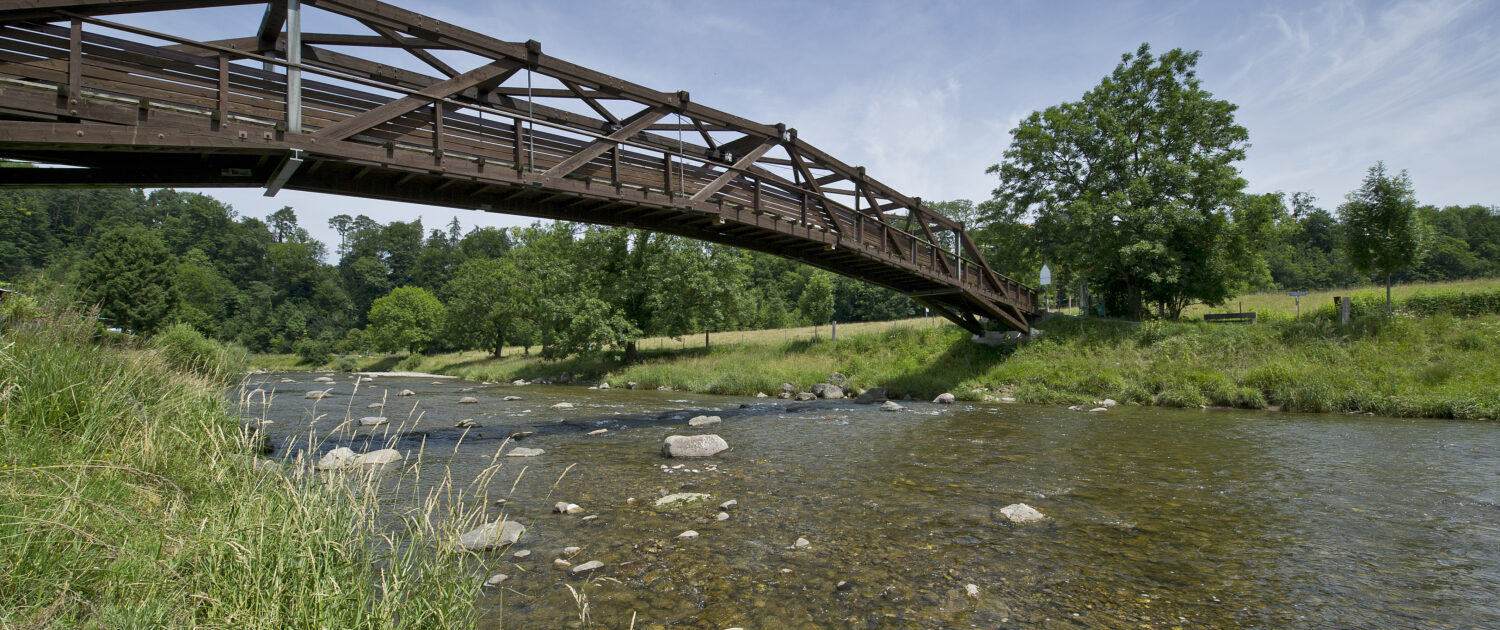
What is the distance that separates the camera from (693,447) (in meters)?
12.8

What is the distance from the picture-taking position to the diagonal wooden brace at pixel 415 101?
10758 mm

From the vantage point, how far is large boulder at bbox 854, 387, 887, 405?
2574 cm

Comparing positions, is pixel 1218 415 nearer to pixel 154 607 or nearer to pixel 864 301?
pixel 154 607

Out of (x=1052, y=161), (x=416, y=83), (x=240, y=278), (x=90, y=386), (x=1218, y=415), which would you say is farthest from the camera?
(x=240, y=278)

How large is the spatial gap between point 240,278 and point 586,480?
134604 mm

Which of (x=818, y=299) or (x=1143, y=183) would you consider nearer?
(x=1143, y=183)

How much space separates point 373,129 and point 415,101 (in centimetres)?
92

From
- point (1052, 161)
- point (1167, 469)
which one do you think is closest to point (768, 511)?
point (1167, 469)

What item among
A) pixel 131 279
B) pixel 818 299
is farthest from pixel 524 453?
pixel 131 279

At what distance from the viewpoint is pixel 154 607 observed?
327 centimetres

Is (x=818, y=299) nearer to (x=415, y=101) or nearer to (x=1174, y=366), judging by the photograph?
(x=1174, y=366)

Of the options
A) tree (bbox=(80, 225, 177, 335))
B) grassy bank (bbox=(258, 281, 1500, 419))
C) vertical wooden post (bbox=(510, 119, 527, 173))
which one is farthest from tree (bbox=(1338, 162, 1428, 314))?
tree (bbox=(80, 225, 177, 335))

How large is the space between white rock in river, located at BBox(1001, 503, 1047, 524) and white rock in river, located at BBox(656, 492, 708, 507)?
164 inches

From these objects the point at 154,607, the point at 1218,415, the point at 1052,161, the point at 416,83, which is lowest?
the point at 1218,415
